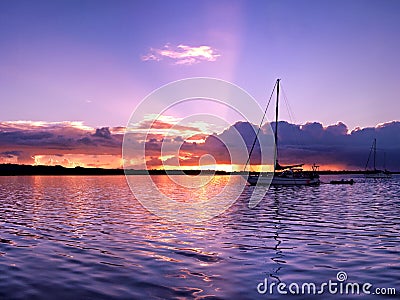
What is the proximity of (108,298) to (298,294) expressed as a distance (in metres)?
6.83

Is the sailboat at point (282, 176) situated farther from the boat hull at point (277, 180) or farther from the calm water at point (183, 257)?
the calm water at point (183, 257)

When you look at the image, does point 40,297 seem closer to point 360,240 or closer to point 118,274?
point 118,274

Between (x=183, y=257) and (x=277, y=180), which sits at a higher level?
(x=277, y=180)

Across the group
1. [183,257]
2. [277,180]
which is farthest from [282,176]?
[183,257]

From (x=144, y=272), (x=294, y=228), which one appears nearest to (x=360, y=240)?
(x=294, y=228)

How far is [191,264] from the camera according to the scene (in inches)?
751

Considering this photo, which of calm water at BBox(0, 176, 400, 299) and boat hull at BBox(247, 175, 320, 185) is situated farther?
boat hull at BBox(247, 175, 320, 185)

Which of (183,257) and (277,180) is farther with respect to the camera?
(277,180)

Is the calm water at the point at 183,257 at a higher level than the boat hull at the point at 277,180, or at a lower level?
lower

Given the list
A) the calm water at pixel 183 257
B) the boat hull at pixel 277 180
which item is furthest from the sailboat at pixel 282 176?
the calm water at pixel 183 257

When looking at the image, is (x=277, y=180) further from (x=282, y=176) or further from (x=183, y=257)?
(x=183, y=257)

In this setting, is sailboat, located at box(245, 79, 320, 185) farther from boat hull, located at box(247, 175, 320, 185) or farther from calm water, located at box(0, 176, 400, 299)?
calm water, located at box(0, 176, 400, 299)

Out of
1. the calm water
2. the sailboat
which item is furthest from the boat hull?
the calm water

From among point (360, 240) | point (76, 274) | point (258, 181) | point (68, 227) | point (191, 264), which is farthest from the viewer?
point (258, 181)
